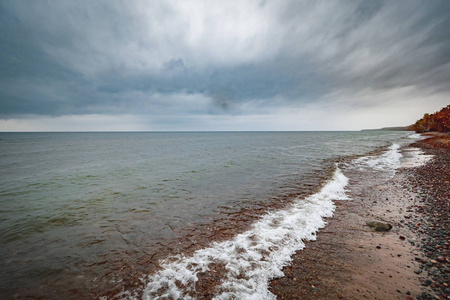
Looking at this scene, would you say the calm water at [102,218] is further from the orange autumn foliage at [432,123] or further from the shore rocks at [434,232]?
the orange autumn foliage at [432,123]

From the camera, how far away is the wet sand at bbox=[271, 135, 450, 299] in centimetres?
482

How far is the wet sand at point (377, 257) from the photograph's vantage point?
4816mm

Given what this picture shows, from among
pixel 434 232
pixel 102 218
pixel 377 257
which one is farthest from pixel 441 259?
pixel 102 218

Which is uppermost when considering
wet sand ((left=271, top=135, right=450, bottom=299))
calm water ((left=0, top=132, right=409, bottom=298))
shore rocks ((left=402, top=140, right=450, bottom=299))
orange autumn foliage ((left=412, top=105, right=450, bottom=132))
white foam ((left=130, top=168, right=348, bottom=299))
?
orange autumn foliage ((left=412, top=105, right=450, bottom=132))

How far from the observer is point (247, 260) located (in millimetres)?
6332

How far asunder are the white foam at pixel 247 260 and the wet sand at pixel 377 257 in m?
0.44

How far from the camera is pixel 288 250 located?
6781 mm

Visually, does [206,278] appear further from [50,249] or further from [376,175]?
[376,175]

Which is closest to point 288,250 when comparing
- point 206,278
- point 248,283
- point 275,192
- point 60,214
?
point 248,283

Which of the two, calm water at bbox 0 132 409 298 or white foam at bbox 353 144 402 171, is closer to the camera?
calm water at bbox 0 132 409 298

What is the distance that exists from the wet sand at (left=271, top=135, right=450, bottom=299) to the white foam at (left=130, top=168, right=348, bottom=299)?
1.43 ft

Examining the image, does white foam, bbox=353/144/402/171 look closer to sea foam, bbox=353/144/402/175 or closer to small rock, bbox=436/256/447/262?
→ sea foam, bbox=353/144/402/175

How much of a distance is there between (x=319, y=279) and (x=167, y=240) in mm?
5990

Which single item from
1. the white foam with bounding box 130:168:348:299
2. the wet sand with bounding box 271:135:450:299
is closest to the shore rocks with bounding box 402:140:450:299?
the wet sand with bounding box 271:135:450:299
